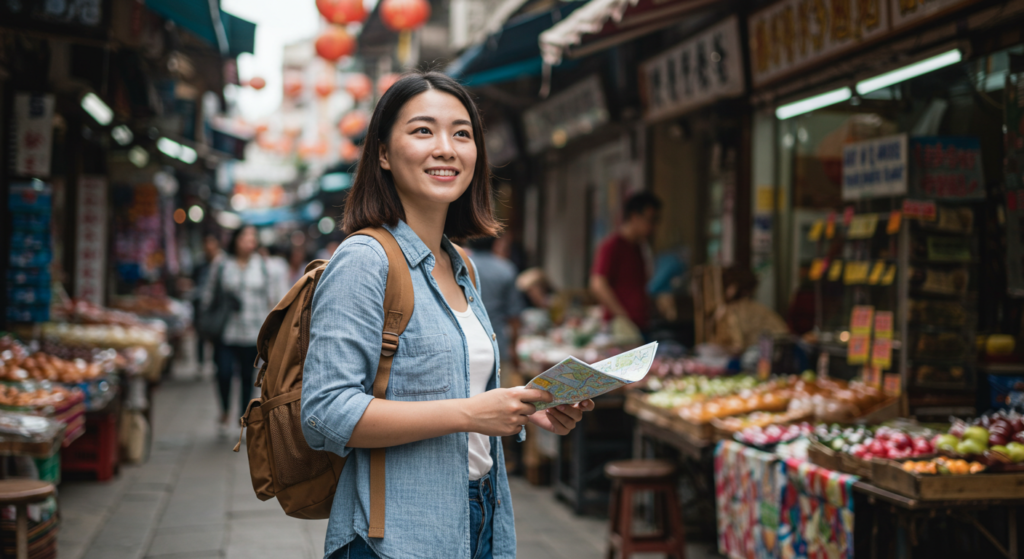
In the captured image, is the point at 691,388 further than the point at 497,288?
No

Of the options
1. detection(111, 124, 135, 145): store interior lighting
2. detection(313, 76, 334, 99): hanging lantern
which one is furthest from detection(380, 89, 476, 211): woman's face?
detection(313, 76, 334, 99): hanging lantern

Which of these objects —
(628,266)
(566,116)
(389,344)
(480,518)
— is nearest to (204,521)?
(628,266)

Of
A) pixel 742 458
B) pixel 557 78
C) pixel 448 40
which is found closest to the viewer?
pixel 742 458

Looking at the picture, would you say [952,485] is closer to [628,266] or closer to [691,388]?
[691,388]

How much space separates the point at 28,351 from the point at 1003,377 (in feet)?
21.8

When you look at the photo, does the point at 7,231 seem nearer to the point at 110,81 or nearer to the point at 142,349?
the point at 142,349

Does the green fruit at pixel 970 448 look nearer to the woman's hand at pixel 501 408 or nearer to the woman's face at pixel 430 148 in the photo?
the woman's hand at pixel 501 408

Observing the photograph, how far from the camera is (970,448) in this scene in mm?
3344

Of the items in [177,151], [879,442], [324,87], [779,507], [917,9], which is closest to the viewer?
[879,442]

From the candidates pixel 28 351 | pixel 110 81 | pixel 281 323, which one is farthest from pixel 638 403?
pixel 110 81

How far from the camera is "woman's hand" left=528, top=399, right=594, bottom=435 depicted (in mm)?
1934

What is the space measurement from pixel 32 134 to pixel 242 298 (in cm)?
240

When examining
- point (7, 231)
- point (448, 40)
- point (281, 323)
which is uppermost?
point (448, 40)

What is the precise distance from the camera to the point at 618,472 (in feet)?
14.9
